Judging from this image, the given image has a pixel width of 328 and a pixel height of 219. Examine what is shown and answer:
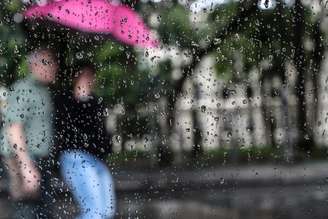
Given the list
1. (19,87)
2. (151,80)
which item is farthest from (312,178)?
(19,87)

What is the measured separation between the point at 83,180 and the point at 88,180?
15mm

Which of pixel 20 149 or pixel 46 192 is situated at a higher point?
pixel 20 149

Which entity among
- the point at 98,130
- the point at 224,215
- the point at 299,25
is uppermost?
the point at 299,25

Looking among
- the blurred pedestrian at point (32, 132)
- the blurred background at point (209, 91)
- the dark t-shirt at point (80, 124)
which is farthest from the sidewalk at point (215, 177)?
the blurred pedestrian at point (32, 132)

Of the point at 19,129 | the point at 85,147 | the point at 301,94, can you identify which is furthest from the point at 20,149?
the point at 301,94

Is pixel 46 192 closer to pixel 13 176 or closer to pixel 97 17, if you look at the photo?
pixel 13 176

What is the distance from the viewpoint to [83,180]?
4.29m

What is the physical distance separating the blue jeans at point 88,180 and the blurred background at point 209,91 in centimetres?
5

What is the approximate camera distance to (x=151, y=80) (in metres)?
4.23

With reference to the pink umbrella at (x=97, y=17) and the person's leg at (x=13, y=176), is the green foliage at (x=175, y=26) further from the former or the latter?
the person's leg at (x=13, y=176)

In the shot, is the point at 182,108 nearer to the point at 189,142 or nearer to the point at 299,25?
the point at 189,142

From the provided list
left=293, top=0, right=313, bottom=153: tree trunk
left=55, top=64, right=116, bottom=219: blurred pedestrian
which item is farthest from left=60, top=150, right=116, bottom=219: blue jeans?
left=293, top=0, right=313, bottom=153: tree trunk

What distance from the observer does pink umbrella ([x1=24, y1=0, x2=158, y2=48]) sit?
422 cm

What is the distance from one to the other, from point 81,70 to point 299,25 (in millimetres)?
677
